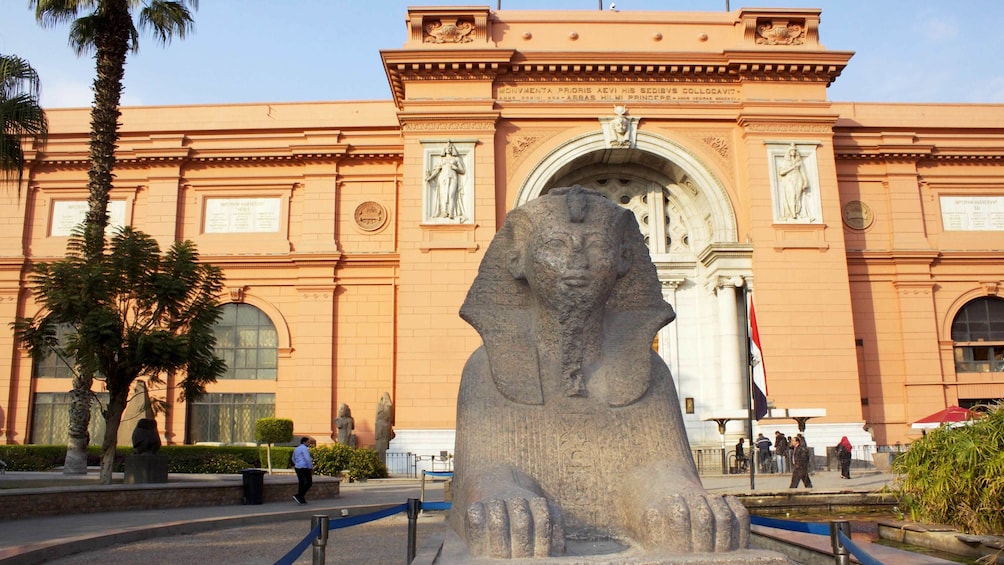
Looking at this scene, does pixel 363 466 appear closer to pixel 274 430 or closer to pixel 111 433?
pixel 274 430

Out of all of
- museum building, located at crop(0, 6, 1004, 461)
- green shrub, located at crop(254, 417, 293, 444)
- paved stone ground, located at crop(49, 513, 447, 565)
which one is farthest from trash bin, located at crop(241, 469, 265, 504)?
green shrub, located at crop(254, 417, 293, 444)

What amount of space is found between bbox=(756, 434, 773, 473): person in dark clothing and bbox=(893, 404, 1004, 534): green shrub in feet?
35.2

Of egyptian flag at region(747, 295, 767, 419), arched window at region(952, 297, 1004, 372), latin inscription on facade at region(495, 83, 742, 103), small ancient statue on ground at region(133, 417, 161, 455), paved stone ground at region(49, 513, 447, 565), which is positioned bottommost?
paved stone ground at region(49, 513, 447, 565)

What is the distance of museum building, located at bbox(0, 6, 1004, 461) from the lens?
20.9 m

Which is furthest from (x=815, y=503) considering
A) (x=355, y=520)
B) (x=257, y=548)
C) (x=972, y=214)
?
(x=972, y=214)

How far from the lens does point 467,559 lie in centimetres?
361

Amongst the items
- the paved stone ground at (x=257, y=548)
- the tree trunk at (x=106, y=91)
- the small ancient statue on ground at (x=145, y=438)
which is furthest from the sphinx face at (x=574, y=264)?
the tree trunk at (x=106, y=91)

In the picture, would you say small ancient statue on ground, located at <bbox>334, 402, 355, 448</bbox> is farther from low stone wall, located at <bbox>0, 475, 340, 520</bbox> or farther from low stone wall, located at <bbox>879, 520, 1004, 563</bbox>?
low stone wall, located at <bbox>879, 520, 1004, 563</bbox>

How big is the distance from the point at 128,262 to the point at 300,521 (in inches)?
215

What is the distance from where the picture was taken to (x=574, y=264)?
14.7 feet

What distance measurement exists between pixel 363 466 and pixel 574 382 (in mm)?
13785

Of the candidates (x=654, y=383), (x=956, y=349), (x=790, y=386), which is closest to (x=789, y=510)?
(x=654, y=383)

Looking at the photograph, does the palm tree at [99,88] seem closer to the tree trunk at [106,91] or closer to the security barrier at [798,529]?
the tree trunk at [106,91]

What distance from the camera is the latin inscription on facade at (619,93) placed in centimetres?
2183
